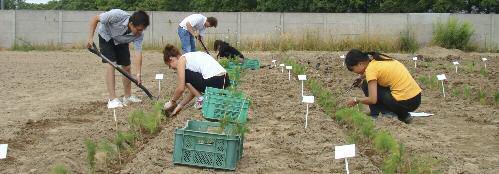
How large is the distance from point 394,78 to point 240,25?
1835cm

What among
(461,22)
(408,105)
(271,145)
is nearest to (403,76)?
(408,105)

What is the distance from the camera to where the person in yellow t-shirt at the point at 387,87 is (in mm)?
5973

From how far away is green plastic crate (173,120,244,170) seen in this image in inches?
163

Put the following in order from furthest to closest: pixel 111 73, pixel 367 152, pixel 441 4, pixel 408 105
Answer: pixel 441 4 → pixel 111 73 → pixel 408 105 → pixel 367 152

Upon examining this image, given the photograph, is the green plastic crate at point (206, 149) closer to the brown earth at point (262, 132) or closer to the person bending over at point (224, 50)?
the brown earth at point (262, 132)

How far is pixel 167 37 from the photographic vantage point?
24.1 meters

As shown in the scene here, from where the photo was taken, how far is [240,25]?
24.3m

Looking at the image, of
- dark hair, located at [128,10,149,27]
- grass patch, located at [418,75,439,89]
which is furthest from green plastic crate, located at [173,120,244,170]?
grass patch, located at [418,75,439,89]

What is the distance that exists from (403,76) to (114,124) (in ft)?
9.43

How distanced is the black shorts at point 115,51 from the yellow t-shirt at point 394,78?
3038 millimetres

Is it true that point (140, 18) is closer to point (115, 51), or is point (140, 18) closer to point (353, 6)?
point (115, 51)

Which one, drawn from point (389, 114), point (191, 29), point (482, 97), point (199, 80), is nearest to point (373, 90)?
point (389, 114)

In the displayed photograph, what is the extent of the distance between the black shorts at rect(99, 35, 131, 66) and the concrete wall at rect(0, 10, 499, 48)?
16269mm

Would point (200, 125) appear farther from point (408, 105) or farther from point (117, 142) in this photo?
point (408, 105)
